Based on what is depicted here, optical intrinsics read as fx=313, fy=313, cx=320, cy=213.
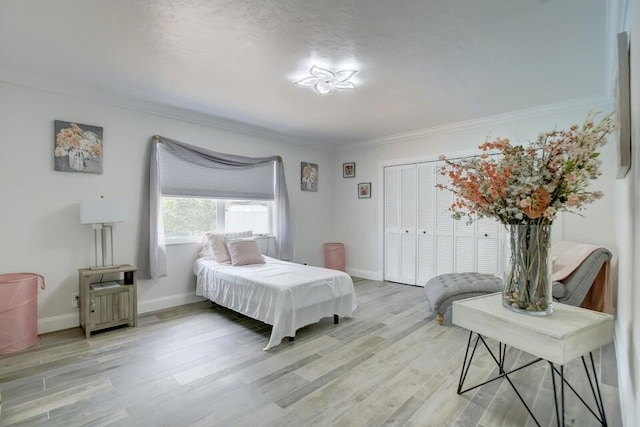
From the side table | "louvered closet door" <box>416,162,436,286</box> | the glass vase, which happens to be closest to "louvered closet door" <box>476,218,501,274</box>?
"louvered closet door" <box>416,162,436,286</box>

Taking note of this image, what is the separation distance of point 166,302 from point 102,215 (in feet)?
4.46

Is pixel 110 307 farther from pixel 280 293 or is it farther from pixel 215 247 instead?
pixel 280 293

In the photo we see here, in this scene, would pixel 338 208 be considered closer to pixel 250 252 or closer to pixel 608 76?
pixel 250 252

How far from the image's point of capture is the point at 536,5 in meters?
1.89

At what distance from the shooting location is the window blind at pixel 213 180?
386 cm

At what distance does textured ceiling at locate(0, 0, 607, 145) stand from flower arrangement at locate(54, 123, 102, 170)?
41cm

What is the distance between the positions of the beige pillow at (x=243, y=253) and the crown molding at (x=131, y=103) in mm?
1670

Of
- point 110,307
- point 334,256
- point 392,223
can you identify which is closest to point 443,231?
point 392,223

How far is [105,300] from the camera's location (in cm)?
308

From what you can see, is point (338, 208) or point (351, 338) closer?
point (351, 338)

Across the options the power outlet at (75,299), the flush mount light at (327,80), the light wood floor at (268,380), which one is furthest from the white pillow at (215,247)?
the flush mount light at (327,80)

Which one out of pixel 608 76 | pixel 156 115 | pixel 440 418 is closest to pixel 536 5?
pixel 608 76

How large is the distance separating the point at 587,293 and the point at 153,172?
4816 millimetres

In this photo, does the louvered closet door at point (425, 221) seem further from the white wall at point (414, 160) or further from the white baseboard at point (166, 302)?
the white baseboard at point (166, 302)
